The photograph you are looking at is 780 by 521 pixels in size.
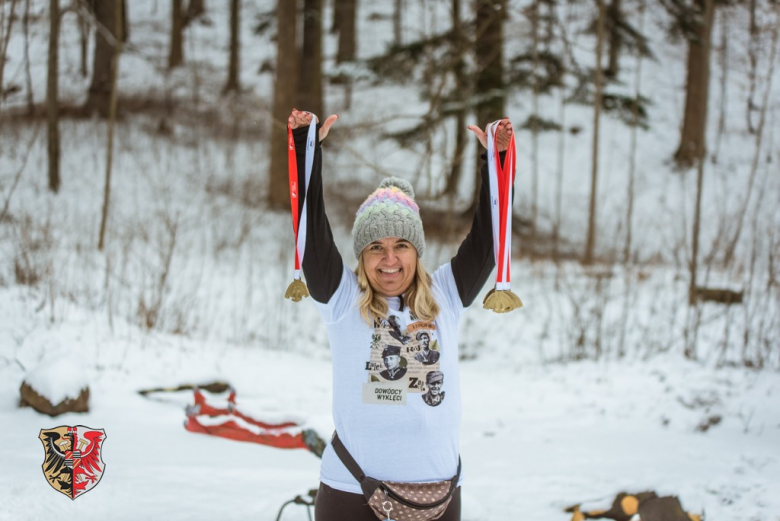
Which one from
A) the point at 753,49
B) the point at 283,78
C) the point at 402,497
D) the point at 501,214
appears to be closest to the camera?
the point at 402,497

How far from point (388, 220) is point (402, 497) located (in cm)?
89

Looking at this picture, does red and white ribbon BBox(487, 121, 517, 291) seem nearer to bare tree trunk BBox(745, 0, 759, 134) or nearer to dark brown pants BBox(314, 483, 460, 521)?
dark brown pants BBox(314, 483, 460, 521)

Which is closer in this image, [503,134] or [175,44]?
[503,134]

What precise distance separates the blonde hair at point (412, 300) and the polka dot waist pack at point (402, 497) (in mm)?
468

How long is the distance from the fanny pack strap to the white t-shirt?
2 centimetres

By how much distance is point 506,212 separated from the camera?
2.25 metres

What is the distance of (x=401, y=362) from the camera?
6.87ft

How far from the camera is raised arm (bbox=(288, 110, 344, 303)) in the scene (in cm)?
214

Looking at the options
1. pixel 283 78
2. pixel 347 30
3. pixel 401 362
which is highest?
pixel 347 30

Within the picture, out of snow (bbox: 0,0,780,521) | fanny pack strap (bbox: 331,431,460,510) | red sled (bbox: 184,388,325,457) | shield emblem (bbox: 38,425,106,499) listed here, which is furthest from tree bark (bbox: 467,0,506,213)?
fanny pack strap (bbox: 331,431,460,510)

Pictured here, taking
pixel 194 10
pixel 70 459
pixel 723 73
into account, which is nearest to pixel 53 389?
pixel 70 459

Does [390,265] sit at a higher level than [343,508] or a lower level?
higher

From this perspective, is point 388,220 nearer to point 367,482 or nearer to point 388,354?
point 388,354

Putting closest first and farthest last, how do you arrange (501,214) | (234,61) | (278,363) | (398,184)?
(501,214)
(398,184)
(278,363)
(234,61)
